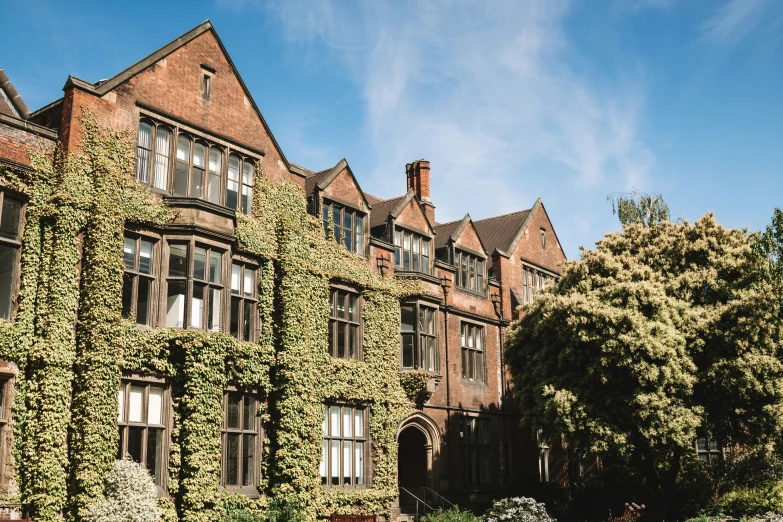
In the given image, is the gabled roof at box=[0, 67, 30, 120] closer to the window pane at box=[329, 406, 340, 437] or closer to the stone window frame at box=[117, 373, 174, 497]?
the stone window frame at box=[117, 373, 174, 497]

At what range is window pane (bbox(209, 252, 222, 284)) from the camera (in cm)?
2289

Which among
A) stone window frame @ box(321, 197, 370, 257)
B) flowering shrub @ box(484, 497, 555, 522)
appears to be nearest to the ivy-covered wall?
stone window frame @ box(321, 197, 370, 257)

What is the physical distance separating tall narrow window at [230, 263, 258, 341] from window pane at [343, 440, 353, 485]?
531 centimetres

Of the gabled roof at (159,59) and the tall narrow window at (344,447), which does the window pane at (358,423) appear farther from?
the gabled roof at (159,59)

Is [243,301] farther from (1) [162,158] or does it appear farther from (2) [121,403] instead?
(2) [121,403]

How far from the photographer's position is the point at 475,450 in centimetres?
3297

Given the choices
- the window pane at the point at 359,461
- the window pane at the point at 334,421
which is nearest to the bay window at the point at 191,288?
the window pane at the point at 334,421

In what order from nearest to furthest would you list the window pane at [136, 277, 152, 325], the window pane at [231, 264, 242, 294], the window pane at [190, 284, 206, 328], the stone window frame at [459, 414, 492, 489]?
the window pane at [136, 277, 152, 325], the window pane at [190, 284, 206, 328], the window pane at [231, 264, 242, 294], the stone window frame at [459, 414, 492, 489]

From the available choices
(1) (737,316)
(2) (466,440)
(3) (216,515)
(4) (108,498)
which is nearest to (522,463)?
(2) (466,440)

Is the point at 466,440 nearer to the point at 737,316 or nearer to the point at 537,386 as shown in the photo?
the point at 537,386

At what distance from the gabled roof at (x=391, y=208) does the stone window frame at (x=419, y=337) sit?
12.0 feet

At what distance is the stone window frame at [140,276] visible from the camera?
69.2ft

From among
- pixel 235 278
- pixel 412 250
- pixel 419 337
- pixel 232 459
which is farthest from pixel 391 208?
pixel 232 459

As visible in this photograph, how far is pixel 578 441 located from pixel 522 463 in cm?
823
